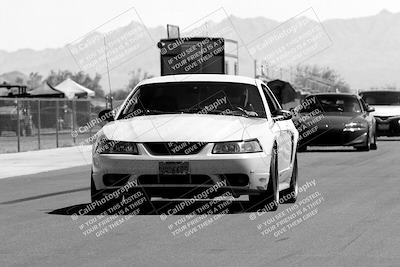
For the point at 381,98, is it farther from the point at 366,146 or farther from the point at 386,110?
the point at 366,146

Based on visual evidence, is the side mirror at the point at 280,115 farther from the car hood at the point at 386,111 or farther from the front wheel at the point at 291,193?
the car hood at the point at 386,111

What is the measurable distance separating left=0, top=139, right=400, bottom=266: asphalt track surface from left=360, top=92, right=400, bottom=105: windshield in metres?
23.1

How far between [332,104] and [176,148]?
19.4 meters

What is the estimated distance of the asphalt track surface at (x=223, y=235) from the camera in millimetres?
8992

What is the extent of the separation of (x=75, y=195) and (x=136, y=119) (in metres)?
3.40

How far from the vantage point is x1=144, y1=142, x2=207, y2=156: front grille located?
12188mm

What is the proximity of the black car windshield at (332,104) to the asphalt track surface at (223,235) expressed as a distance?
14037 millimetres

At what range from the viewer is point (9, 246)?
994cm

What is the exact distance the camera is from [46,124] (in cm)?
3844

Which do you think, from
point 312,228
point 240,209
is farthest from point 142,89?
point 312,228

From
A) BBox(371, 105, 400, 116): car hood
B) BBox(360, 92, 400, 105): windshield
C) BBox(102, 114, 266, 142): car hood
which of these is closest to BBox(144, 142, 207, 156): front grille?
BBox(102, 114, 266, 142): car hood

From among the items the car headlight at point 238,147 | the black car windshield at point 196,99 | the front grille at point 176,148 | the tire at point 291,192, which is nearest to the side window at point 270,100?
the black car windshield at point 196,99

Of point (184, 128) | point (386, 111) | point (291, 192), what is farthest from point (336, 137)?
point (184, 128)

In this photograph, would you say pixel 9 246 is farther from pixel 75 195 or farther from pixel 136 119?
pixel 75 195
